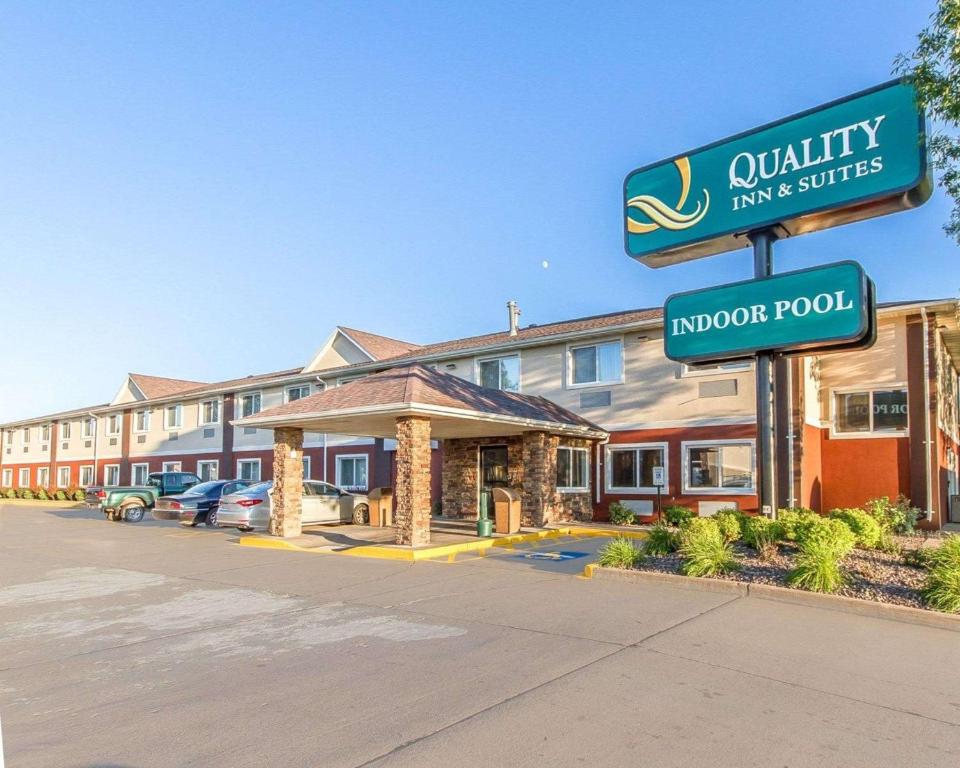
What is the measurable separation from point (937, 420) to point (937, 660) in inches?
578

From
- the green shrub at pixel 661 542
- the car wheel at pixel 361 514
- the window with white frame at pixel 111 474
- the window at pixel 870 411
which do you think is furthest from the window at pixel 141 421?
the window at pixel 870 411

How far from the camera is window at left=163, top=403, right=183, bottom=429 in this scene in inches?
1460

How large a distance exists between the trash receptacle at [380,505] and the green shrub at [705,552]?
985cm

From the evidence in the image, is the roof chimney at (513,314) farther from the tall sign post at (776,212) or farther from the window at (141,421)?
the window at (141,421)

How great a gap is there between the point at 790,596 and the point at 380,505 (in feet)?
41.3

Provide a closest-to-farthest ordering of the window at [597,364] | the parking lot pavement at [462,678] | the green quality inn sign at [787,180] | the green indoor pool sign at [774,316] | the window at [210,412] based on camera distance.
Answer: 1. the parking lot pavement at [462,678]
2. the green quality inn sign at [787,180]
3. the green indoor pool sign at [774,316]
4. the window at [597,364]
5. the window at [210,412]

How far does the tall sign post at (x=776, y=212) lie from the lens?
1092cm

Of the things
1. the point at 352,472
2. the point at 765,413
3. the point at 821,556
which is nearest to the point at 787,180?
the point at 765,413

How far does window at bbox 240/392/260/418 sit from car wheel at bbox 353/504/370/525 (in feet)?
44.2

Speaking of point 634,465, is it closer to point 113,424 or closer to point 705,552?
point 705,552

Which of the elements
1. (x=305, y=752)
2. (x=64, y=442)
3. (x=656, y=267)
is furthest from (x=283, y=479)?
(x=64, y=442)

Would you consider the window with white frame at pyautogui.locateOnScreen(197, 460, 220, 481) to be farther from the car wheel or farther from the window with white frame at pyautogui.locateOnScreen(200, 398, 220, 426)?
the car wheel

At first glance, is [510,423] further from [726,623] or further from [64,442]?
[64,442]

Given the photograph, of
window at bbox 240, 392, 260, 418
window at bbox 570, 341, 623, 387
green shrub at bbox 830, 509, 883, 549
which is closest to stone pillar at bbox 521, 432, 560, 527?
window at bbox 570, 341, 623, 387
